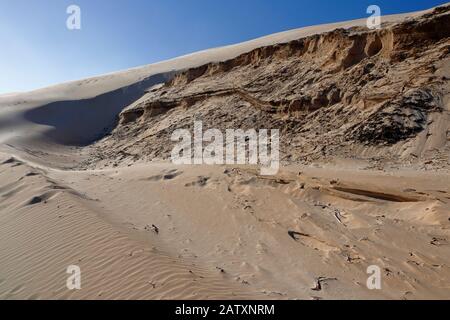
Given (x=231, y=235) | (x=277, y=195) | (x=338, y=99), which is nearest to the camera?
(x=231, y=235)

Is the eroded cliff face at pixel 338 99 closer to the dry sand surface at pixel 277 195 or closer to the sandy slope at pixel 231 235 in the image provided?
the dry sand surface at pixel 277 195

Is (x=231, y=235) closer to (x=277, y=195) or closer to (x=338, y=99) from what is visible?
(x=277, y=195)

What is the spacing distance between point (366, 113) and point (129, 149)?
30.6 ft

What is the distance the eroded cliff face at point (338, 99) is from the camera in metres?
10.5


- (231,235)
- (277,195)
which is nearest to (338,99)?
(277,195)

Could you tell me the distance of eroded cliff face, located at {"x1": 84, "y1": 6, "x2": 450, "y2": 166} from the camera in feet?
34.6

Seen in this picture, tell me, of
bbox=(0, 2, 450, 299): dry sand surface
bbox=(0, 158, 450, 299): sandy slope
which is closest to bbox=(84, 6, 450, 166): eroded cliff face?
bbox=(0, 2, 450, 299): dry sand surface

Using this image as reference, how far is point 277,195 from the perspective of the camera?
768cm

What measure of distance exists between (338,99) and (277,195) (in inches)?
240

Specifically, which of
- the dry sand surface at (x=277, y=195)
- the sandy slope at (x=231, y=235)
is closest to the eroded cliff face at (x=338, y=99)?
Answer: the dry sand surface at (x=277, y=195)

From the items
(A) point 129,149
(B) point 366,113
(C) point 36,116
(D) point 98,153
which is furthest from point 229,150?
(C) point 36,116

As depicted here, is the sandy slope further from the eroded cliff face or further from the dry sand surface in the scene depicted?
the eroded cliff face

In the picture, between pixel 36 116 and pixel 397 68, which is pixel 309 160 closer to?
pixel 397 68
